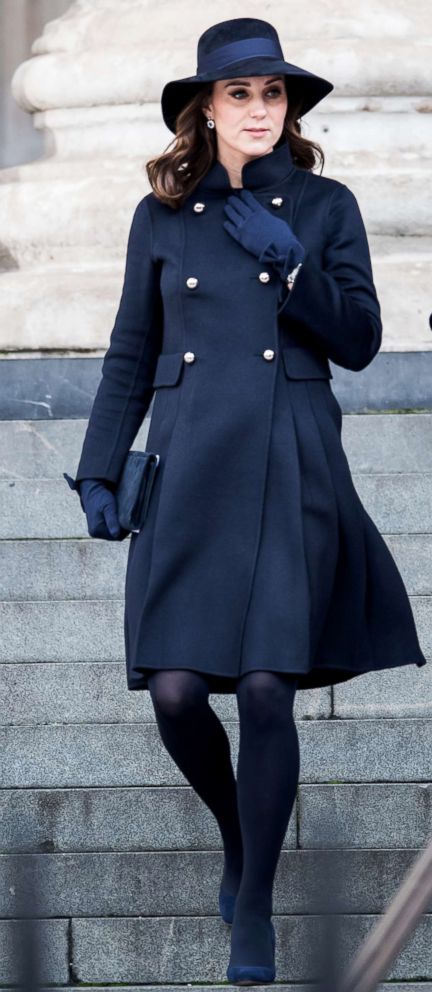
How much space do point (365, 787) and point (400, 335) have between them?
10.5ft

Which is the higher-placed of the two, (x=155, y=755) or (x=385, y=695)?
(x=385, y=695)

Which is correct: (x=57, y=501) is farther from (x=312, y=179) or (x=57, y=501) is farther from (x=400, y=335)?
(x=312, y=179)

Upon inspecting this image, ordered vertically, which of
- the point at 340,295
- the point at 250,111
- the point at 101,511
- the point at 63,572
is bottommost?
the point at 63,572

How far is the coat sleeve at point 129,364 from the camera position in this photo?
13.3 ft

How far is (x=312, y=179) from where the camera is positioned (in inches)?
160

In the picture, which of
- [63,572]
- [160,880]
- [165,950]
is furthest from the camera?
[63,572]

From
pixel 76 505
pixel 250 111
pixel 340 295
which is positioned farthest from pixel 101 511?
pixel 76 505

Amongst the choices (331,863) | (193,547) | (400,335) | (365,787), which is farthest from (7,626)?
(331,863)

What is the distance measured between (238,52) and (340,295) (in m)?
0.56

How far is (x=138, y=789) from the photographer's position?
4664 millimetres

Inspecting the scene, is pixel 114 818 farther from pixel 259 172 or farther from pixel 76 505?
pixel 76 505

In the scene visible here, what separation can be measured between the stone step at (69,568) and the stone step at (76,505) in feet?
0.74

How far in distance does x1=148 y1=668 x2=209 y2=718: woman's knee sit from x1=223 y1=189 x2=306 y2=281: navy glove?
32.7 inches

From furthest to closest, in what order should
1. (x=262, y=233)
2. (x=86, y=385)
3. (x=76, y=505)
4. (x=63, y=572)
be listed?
(x=86, y=385) < (x=76, y=505) < (x=63, y=572) < (x=262, y=233)
